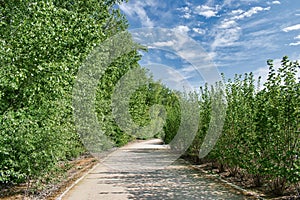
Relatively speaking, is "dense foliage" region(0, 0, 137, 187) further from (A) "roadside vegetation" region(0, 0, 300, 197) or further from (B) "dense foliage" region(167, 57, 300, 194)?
(B) "dense foliage" region(167, 57, 300, 194)

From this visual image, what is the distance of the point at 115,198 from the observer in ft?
22.3

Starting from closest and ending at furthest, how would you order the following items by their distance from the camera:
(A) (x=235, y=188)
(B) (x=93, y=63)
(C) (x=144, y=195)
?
(C) (x=144, y=195), (A) (x=235, y=188), (B) (x=93, y=63)

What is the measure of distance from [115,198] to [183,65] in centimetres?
1094

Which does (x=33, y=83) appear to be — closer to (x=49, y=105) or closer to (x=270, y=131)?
(x=49, y=105)

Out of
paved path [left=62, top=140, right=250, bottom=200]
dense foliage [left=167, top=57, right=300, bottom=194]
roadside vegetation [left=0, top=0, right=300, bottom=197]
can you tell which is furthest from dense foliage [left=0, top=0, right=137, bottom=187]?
dense foliage [left=167, top=57, right=300, bottom=194]

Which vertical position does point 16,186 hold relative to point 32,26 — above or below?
below

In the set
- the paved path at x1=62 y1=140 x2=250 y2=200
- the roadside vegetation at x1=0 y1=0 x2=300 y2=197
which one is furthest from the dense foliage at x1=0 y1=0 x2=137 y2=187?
the paved path at x1=62 y1=140 x2=250 y2=200

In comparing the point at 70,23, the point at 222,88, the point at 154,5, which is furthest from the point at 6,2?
the point at 154,5

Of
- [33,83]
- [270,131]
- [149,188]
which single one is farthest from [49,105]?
[270,131]

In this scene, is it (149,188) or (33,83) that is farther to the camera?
(149,188)

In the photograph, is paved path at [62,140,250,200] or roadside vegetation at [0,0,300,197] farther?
paved path at [62,140,250,200]

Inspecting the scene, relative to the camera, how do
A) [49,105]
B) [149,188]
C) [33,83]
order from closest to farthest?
1. [33,83]
2. [49,105]
3. [149,188]

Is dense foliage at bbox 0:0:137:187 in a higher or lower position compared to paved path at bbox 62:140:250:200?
higher

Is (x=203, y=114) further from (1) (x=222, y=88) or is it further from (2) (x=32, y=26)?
(2) (x=32, y=26)
